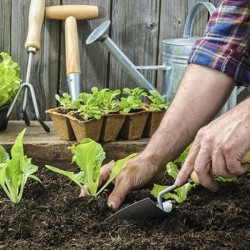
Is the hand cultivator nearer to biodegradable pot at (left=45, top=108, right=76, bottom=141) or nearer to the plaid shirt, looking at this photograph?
biodegradable pot at (left=45, top=108, right=76, bottom=141)

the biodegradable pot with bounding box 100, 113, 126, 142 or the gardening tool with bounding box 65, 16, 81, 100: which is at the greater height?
the gardening tool with bounding box 65, 16, 81, 100

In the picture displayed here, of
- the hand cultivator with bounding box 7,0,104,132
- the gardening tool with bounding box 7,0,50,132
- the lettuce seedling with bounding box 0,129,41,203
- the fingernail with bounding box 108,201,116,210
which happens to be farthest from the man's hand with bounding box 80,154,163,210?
the gardening tool with bounding box 7,0,50,132

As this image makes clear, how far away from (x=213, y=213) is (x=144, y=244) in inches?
12.3

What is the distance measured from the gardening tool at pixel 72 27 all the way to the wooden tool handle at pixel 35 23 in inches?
2.8

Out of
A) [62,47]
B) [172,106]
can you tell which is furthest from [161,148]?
[62,47]

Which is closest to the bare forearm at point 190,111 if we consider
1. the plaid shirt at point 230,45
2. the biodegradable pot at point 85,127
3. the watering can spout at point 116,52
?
the plaid shirt at point 230,45

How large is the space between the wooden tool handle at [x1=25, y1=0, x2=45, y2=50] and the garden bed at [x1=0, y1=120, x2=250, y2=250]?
38.2 inches

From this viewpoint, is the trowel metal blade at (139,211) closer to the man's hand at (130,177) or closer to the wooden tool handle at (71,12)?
the man's hand at (130,177)

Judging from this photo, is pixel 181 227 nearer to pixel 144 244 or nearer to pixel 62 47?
pixel 144 244

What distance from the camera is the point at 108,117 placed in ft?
8.30

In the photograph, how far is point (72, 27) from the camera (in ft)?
9.67

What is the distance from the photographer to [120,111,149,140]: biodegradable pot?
2.60 meters

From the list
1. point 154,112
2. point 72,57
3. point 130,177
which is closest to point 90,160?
point 130,177

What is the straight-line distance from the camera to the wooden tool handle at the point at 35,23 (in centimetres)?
286
